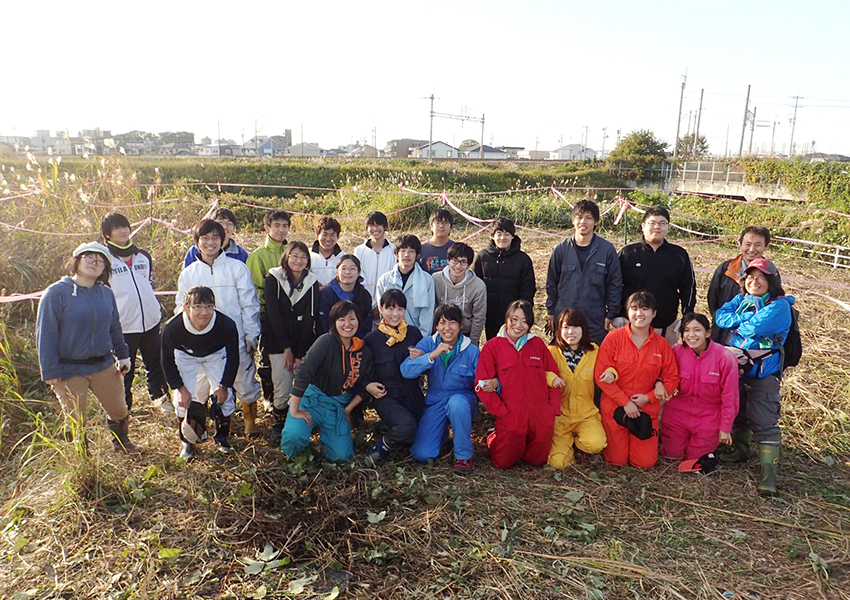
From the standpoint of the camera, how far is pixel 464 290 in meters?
3.84

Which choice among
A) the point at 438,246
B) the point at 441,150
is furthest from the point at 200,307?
the point at 441,150

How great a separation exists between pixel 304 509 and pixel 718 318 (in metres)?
2.84

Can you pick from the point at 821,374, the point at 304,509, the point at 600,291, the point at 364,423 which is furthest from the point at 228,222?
the point at 821,374

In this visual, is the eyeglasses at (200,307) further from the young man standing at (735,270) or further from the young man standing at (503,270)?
the young man standing at (735,270)

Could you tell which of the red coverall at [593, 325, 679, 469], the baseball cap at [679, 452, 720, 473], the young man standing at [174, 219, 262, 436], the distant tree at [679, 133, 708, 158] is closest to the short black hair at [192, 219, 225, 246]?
the young man standing at [174, 219, 262, 436]

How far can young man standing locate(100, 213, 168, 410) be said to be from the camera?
12.0 ft

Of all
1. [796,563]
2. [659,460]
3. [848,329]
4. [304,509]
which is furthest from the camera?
[848,329]

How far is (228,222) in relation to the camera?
396cm

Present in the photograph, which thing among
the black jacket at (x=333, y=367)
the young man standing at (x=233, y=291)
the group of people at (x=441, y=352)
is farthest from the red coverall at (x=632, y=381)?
the young man standing at (x=233, y=291)

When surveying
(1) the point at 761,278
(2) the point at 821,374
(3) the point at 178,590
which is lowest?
(3) the point at 178,590

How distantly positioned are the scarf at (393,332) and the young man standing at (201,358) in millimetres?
945

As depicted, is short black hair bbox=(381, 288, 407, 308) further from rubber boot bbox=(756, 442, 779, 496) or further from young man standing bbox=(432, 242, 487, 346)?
rubber boot bbox=(756, 442, 779, 496)

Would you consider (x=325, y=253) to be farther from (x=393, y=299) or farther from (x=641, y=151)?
(x=641, y=151)

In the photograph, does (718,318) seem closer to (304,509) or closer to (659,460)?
(659,460)
